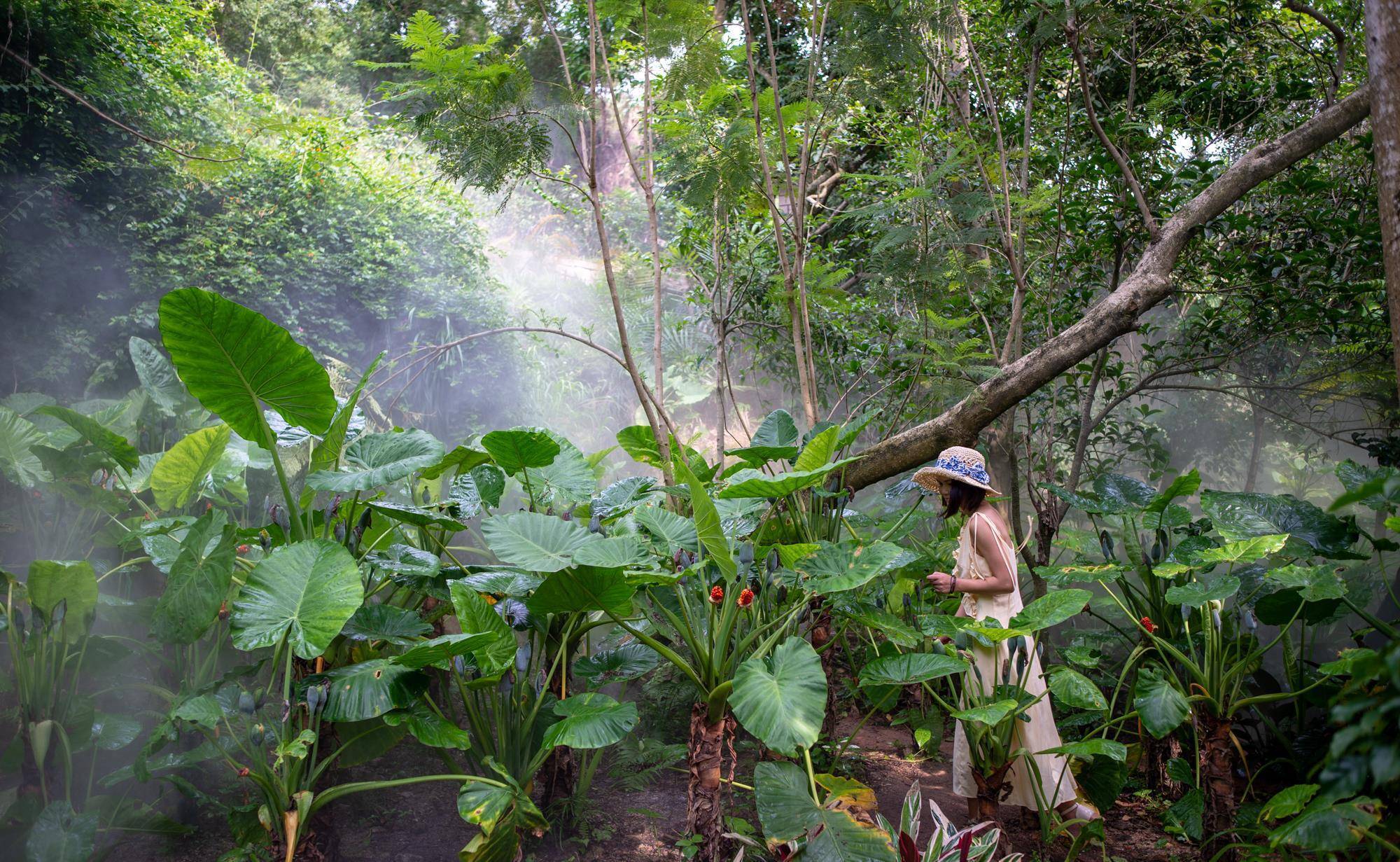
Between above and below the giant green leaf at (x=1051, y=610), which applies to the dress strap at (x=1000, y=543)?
above

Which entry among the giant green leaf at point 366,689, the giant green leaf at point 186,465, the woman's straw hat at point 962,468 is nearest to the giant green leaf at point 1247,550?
the woman's straw hat at point 962,468

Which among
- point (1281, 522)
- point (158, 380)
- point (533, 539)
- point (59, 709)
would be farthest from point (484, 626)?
point (158, 380)

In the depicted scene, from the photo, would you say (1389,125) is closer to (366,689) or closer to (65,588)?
(366,689)

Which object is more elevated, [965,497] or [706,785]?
[965,497]

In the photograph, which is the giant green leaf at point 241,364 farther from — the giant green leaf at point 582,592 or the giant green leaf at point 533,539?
the giant green leaf at point 582,592

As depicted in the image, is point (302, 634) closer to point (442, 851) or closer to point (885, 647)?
point (442, 851)

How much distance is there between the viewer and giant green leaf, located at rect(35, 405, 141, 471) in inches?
81.1

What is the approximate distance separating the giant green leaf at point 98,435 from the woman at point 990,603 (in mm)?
2212

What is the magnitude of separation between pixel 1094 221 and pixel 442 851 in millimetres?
3583

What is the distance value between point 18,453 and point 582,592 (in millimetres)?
2356

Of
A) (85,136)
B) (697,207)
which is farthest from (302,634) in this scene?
(85,136)

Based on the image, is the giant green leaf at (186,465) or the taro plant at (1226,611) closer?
the taro plant at (1226,611)

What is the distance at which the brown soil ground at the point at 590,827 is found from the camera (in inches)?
74.2

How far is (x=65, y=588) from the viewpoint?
6.23 ft
